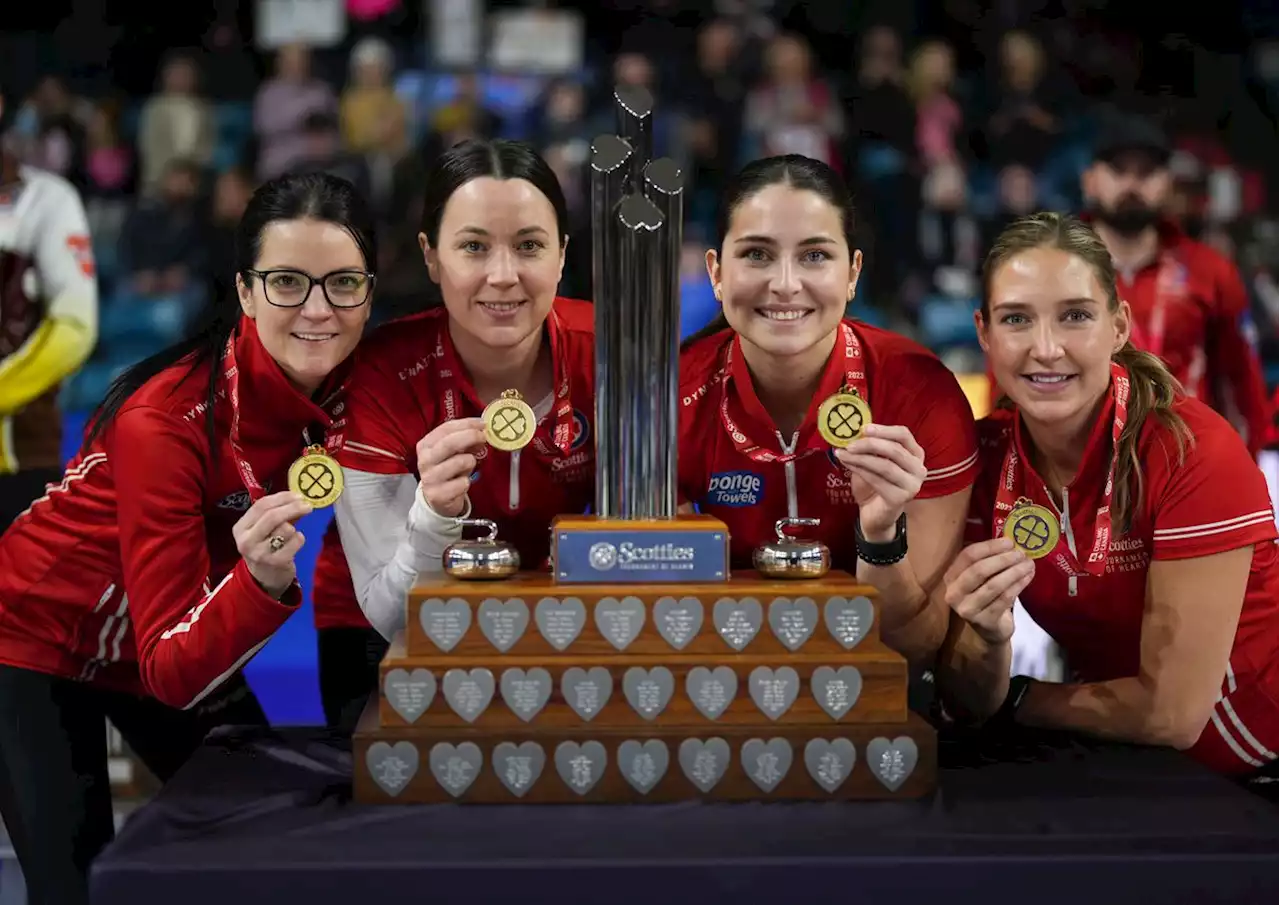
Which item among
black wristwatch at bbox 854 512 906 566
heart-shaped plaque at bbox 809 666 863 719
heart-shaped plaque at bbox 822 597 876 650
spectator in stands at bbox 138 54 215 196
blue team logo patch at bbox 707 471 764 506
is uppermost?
spectator in stands at bbox 138 54 215 196

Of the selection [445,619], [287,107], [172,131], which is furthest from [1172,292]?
[172,131]

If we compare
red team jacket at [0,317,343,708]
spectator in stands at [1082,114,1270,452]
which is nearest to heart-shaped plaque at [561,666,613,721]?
red team jacket at [0,317,343,708]

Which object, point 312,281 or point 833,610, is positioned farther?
point 312,281

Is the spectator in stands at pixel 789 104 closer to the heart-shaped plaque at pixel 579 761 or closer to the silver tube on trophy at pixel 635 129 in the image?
the silver tube on trophy at pixel 635 129

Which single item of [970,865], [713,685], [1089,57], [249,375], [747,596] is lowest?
[970,865]

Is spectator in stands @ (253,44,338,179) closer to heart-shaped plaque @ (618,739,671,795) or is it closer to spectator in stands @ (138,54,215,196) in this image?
spectator in stands @ (138,54,215,196)

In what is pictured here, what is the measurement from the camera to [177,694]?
77.9 inches

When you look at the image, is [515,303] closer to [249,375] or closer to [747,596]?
[249,375]

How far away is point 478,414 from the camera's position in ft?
7.18

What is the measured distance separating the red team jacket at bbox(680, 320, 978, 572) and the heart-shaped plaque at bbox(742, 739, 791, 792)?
1.57 feet

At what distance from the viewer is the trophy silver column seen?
6.02 ft

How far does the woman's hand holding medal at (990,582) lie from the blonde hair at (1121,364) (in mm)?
261

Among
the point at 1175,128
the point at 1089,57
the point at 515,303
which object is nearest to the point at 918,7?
the point at 1089,57

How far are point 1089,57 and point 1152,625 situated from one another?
5.90 meters
